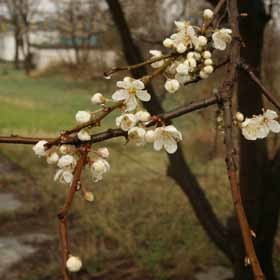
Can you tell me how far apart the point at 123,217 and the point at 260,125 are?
338 centimetres

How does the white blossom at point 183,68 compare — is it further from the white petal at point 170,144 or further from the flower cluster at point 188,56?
the white petal at point 170,144

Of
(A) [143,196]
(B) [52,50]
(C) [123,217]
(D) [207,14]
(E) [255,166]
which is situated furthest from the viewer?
(B) [52,50]

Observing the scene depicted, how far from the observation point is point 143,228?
3859 millimetres

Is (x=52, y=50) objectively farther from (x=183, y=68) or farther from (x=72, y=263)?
(x=72, y=263)

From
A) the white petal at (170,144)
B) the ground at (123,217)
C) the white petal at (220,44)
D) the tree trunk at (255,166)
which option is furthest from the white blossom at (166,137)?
the ground at (123,217)

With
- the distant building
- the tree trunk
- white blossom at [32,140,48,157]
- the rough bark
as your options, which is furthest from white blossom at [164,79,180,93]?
the distant building

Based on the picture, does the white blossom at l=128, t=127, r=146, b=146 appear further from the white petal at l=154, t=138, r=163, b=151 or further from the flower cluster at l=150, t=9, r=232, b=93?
the flower cluster at l=150, t=9, r=232, b=93

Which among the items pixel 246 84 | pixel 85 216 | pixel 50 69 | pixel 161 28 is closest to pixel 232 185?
pixel 246 84

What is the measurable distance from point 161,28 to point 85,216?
102 inches

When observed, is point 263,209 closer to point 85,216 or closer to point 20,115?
point 85,216

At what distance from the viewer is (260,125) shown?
0.78 m

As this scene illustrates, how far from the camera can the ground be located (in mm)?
3307

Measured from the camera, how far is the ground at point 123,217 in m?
3.31

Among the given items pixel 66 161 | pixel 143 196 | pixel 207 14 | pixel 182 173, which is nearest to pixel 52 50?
pixel 143 196
